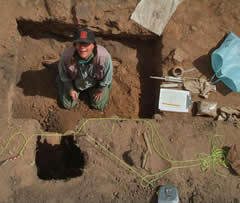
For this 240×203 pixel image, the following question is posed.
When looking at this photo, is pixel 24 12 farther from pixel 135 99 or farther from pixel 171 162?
pixel 171 162

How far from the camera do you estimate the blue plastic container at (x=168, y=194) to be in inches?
97.8

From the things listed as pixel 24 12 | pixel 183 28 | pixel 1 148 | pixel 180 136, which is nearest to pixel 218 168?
pixel 180 136

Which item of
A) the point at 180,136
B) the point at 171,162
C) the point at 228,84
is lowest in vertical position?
the point at 171,162

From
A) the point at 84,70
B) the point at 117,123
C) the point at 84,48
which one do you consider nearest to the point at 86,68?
the point at 84,70

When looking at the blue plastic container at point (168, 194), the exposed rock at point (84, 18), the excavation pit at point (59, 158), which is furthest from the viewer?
the exposed rock at point (84, 18)

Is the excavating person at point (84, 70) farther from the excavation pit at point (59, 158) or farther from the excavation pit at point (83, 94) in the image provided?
the excavation pit at point (59, 158)

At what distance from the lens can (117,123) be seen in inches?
116

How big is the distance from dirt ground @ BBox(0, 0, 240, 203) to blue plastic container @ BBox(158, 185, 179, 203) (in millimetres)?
91

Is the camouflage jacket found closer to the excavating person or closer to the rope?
the excavating person

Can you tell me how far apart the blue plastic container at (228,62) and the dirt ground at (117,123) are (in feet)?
0.39

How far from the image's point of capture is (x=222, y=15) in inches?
140

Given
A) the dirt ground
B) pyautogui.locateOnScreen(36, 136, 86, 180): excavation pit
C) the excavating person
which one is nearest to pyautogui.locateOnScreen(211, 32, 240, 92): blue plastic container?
the dirt ground

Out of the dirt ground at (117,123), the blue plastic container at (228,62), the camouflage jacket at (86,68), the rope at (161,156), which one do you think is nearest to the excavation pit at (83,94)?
the dirt ground at (117,123)

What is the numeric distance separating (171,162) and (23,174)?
1942 millimetres
